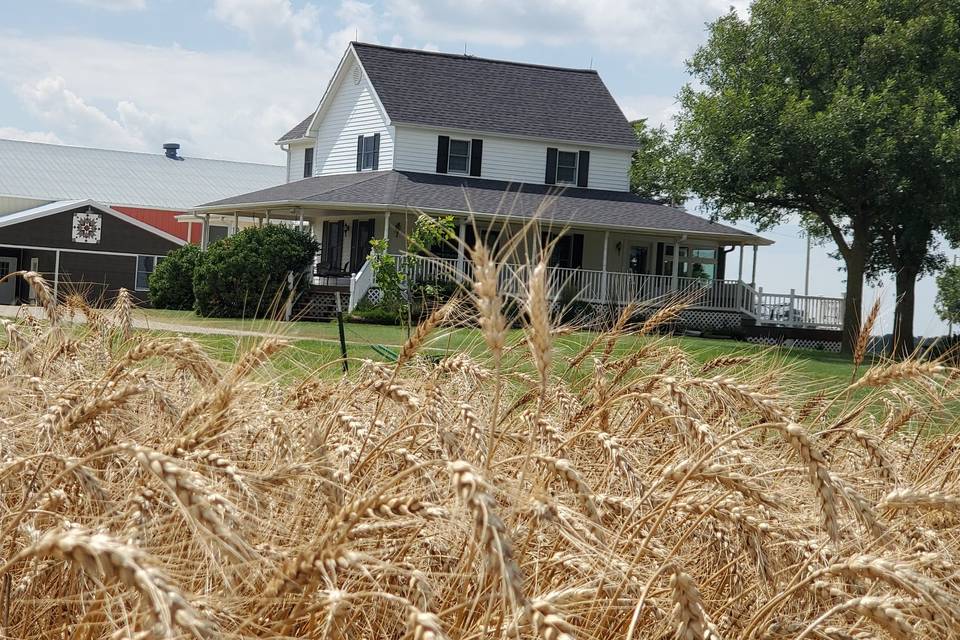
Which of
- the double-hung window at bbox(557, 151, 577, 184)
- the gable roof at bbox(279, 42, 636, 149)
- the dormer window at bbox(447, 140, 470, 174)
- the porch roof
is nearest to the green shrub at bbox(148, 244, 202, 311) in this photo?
the porch roof

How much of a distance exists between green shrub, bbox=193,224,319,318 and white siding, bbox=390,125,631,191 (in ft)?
19.6

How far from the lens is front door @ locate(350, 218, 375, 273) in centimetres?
3844

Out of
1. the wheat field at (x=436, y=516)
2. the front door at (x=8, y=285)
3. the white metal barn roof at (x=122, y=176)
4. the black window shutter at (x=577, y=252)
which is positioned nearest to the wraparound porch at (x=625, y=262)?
the black window shutter at (x=577, y=252)

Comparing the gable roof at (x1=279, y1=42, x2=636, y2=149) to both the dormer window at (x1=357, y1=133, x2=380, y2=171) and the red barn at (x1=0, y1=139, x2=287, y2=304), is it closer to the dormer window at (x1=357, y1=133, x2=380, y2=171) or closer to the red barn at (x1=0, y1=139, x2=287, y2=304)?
the dormer window at (x1=357, y1=133, x2=380, y2=171)

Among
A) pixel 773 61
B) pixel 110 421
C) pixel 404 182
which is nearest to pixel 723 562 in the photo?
pixel 110 421

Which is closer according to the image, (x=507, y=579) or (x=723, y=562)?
(x=507, y=579)

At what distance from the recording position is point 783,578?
12.2ft

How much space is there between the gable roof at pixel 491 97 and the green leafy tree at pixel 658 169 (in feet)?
4.64

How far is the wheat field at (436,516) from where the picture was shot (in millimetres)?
2299

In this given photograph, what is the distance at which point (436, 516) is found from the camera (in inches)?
97.9

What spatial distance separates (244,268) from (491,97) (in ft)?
40.7

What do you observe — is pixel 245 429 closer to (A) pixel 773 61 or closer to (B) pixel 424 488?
(B) pixel 424 488

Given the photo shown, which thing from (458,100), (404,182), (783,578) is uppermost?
(458,100)

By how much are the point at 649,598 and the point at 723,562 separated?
67cm
